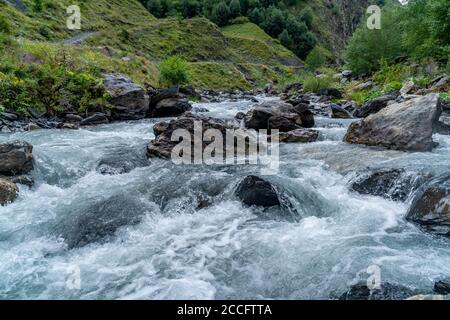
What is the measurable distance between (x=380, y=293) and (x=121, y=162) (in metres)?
8.40

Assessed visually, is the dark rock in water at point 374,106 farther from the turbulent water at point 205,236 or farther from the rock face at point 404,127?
the turbulent water at point 205,236

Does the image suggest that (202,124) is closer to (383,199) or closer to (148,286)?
(383,199)

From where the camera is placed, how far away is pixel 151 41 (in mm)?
61625

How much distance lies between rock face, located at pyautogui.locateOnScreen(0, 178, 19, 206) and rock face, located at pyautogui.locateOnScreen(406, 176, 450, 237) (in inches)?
333

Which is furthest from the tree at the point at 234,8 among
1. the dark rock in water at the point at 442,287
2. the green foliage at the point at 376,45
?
the dark rock in water at the point at 442,287

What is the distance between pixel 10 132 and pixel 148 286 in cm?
1207

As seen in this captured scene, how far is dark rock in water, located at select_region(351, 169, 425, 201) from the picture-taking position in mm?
8797

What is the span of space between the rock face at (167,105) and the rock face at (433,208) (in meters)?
15.6

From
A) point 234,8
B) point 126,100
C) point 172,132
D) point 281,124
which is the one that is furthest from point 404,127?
point 234,8

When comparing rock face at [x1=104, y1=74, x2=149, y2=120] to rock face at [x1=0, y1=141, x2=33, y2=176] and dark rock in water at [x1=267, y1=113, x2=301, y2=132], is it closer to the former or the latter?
dark rock in water at [x1=267, y1=113, x2=301, y2=132]

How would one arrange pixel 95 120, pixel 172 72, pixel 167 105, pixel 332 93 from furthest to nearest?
pixel 172 72, pixel 332 93, pixel 167 105, pixel 95 120

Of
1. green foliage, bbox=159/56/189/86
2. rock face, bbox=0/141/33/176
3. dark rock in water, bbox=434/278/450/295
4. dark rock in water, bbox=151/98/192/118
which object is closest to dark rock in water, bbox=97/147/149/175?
rock face, bbox=0/141/33/176

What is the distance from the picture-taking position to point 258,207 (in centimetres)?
822

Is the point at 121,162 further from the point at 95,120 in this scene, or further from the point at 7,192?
the point at 95,120
